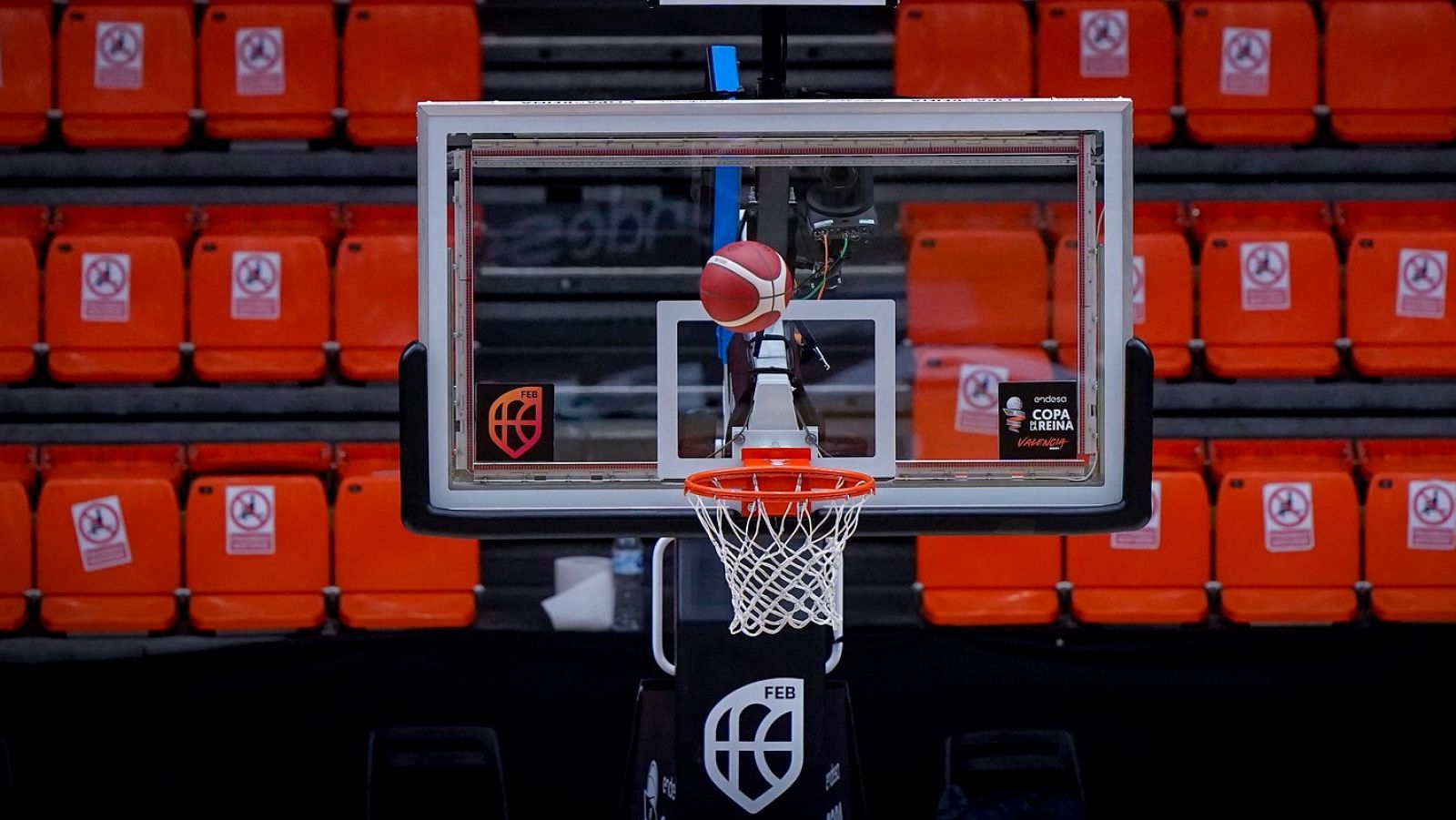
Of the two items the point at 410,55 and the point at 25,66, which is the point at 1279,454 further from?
the point at 25,66

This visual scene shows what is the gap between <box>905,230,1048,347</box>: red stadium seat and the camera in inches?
192

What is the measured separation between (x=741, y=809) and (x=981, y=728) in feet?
4.21

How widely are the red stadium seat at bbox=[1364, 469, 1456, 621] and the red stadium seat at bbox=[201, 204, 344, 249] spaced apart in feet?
13.4

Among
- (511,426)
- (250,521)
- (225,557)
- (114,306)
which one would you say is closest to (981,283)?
(511,426)

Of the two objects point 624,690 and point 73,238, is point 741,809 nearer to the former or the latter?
point 624,690

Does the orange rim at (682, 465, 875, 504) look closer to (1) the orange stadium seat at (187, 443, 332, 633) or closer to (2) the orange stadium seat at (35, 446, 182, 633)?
(1) the orange stadium seat at (187, 443, 332, 633)

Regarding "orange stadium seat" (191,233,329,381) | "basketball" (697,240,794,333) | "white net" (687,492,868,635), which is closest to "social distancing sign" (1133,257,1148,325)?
"white net" (687,492,868,635)

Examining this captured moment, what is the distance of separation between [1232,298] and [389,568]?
325 cm

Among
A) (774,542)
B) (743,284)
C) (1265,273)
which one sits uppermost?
(1265,273)

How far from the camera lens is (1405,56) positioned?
516cm

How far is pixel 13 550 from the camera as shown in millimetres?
4859

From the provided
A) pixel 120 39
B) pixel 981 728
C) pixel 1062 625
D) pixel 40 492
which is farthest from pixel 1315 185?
pixel 40 492

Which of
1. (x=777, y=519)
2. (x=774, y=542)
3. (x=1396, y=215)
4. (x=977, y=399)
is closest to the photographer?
(x=774, y=542)

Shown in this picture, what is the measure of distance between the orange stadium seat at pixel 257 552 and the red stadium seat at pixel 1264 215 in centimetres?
352
